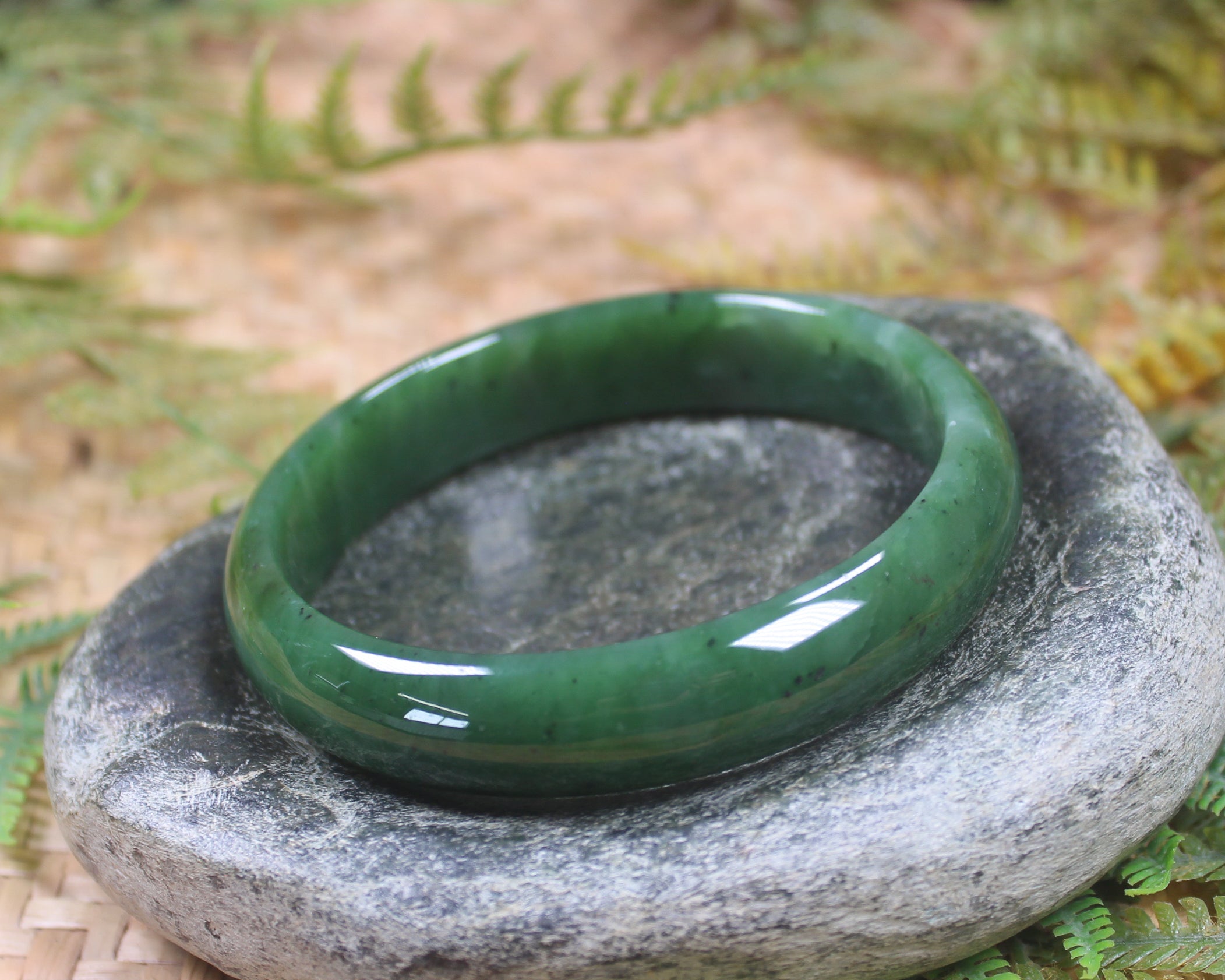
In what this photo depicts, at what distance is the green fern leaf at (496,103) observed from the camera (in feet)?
6.38

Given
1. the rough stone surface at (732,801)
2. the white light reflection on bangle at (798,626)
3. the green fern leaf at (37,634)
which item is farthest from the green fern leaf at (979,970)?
the green fern leaf at (37,634)

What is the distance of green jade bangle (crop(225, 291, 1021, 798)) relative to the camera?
91cm

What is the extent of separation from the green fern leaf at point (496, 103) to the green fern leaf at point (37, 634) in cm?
102

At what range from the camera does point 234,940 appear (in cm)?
96

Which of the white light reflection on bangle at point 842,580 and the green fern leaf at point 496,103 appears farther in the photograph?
the green fern leaf at point 496,103

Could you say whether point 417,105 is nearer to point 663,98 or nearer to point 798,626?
point 663,98

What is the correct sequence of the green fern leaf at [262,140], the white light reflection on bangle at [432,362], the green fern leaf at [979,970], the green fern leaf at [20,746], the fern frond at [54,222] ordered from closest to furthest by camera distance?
1. the green fern leaf at [979,970]
2. the green fern leaf at [20,746]
3. the white light reflection on bangle at [432,362]
4. the fern frond at [54,222]
5. the green fern leaf at [262,140]

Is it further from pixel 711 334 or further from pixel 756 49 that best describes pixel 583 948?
pixel 756 49

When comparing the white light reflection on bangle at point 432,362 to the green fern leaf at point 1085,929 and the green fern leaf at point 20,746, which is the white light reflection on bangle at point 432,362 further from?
the green fern leaf at point 1085,929

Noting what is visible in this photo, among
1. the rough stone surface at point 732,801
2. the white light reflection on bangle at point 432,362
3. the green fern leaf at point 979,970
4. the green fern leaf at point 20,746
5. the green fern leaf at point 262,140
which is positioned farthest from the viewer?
the green fern leaf at point 262,140

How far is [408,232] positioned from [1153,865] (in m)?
1.55

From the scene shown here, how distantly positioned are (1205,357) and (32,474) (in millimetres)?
1612

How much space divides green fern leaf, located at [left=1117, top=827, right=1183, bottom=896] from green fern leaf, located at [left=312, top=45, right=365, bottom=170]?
1543 millimetres

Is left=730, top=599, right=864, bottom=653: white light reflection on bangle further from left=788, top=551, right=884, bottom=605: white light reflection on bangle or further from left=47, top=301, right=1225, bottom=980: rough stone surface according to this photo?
left=47, top=301, right=1225, bottom=980: rough stone surface
